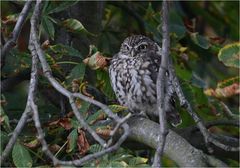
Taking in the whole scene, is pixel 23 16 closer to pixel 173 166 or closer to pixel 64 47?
pixel 64 47

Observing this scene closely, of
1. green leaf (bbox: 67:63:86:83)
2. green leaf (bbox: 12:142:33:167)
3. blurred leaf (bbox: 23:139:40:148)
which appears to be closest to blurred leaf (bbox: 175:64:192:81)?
green leaf (bbox: 67:63:86:83)

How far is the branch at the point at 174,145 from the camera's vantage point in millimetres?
3002

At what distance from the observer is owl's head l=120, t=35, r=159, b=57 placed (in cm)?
441

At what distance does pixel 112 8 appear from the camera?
16.8 feet

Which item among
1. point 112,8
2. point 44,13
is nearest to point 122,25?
point 112,8

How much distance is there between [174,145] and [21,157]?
0.67 m

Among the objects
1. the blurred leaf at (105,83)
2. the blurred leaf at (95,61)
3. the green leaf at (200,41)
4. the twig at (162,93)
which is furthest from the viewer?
the green leaf at (200,41)

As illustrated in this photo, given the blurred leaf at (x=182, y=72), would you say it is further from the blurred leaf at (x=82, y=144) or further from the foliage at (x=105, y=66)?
the blurred leaf at (x=82, y=144)

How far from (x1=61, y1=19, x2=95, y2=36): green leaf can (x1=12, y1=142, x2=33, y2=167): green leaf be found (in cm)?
77

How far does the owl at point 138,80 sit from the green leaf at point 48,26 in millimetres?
627

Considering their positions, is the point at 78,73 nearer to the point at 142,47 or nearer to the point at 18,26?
the point at 18,26

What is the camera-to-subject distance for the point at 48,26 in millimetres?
3650

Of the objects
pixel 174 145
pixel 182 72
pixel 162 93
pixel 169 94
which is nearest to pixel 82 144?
pixel 174 145

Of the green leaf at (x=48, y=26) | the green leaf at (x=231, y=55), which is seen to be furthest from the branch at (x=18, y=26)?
the green leaf at (x=231, y=55)
